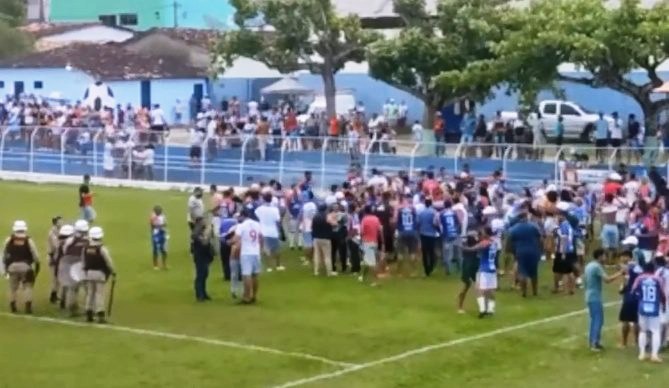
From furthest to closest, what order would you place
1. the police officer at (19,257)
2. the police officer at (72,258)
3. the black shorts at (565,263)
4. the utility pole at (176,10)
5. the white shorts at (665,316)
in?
1. the utility pole at (176,10)
2. the black shorts at (565,263)
3. the police officer at (19,257)
4. the police officer at (72,258)
5. the white shorts at (665,316)

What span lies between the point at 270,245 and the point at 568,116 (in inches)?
1031

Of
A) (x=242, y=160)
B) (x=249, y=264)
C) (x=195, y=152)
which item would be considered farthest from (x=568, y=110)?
(x=249, y=264)

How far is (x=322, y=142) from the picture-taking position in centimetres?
4547

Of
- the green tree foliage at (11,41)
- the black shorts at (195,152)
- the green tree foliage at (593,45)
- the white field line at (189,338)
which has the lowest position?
the white field line at (189,338)

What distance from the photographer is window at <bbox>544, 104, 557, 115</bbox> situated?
54.8 meters

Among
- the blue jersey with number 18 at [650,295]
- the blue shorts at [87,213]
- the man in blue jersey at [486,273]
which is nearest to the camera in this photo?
the blue jersey with number 18 at [650,295]

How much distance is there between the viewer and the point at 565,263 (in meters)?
27.9

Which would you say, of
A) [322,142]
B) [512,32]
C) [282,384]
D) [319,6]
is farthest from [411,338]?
[319,6]

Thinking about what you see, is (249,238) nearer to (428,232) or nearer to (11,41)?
(428,232)

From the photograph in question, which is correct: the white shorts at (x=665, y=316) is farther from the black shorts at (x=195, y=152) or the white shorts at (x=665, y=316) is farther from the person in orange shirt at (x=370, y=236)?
the black shorts at (x=195, y=152)

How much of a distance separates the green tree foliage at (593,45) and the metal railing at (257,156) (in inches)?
73.3

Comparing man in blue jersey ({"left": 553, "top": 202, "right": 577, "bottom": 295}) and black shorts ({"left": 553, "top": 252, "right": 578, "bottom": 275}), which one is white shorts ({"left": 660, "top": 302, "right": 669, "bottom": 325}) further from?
black shorts ({"left": 553, "top": 252, "right": 578, "bottom": 275})

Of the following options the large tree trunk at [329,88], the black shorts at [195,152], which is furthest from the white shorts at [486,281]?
the large tree trunk at [329,88]

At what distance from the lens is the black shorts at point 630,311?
880 inches
